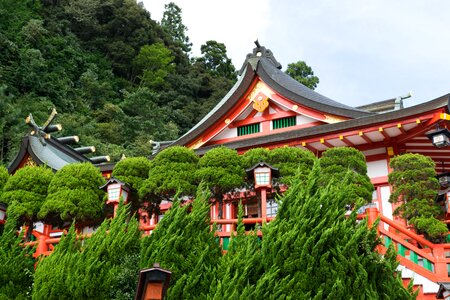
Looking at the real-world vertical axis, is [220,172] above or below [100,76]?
below

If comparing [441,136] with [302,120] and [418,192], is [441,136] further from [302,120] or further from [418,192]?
[302,120]

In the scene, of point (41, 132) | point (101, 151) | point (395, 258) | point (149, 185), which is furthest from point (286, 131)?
point (101, 151)

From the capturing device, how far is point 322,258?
795cm

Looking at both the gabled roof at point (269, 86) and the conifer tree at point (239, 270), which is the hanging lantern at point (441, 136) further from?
the conifer tree at point (239, 270)

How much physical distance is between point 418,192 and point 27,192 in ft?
28.6

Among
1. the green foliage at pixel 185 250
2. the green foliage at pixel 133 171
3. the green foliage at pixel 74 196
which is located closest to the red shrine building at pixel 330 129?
the green foliage at pixel 185 250

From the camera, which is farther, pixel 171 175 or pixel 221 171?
pixel 171 175

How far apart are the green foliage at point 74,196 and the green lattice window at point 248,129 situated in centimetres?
492

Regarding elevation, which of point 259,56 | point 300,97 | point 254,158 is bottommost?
point 254,158

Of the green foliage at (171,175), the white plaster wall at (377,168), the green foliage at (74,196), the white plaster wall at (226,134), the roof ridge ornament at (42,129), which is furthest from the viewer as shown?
the roof ridge ornament at (42,129)

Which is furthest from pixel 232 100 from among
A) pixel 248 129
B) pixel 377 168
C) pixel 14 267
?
pixel 14 267

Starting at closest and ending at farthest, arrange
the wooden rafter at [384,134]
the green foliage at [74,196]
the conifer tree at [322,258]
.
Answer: the conifer tree at [322,258] < the green foliage at [74,196] < the wooden rafter at [384,134]

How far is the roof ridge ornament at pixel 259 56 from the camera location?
16.7m

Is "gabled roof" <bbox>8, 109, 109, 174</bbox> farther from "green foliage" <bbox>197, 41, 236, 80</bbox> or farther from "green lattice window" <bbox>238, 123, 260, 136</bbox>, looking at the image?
"green foliage" <bbox>197, 41, 236, 80</bbox>
